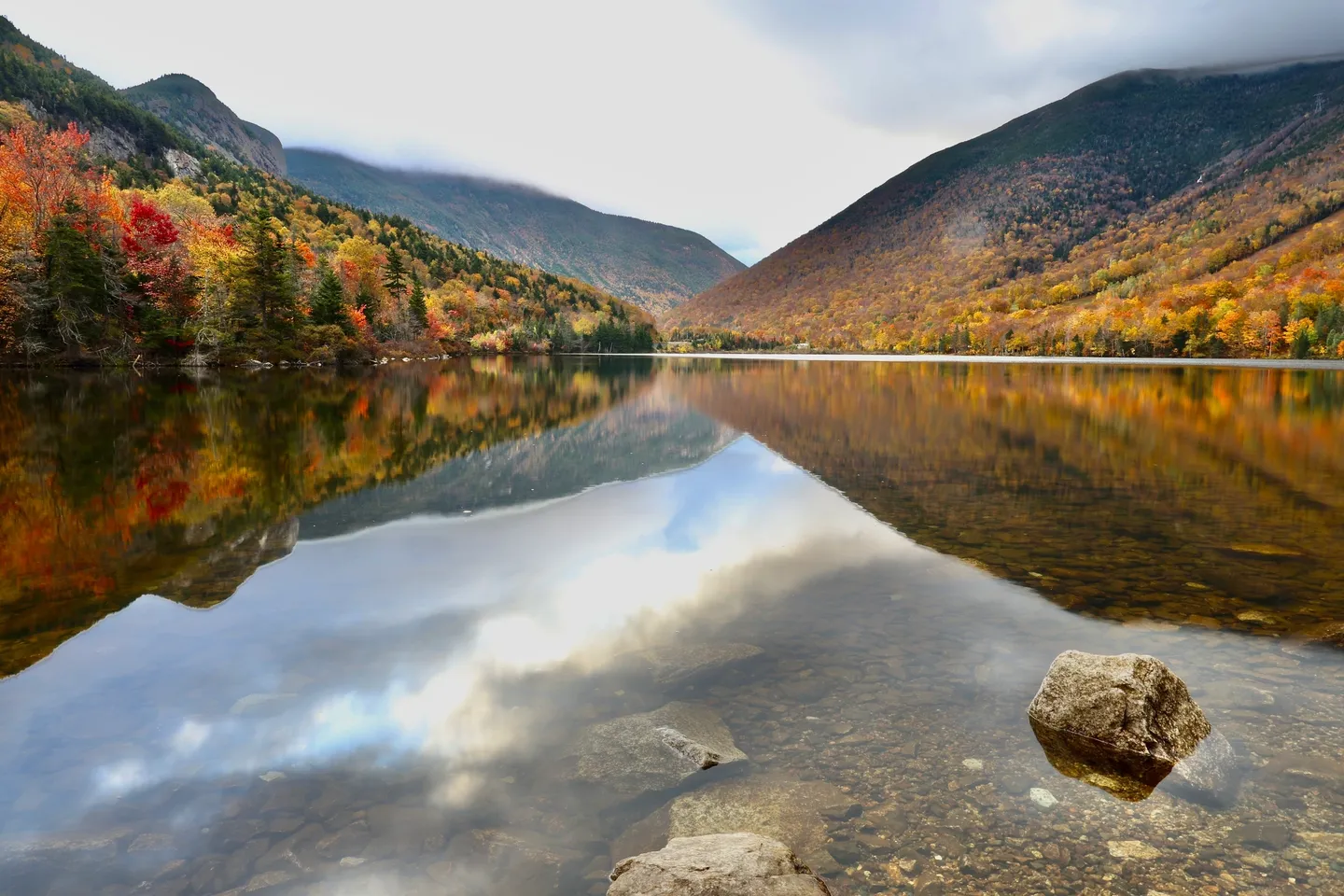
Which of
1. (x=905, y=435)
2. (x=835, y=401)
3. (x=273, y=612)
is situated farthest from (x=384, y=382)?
(x=273, y=612)

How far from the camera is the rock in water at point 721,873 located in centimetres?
383

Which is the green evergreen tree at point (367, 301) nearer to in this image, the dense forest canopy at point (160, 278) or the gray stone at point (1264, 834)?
the dense forest canopy at point (160, 278)

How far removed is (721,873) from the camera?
12.8 ft

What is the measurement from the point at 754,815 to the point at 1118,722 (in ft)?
11.7

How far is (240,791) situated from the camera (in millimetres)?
5621

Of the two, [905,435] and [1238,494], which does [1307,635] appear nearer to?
[1238,494]

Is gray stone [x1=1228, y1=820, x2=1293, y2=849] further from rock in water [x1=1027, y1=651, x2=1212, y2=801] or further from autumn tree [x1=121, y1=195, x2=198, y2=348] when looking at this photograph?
autumn tree [x1=121, y1=195, x2=198, y2=348]

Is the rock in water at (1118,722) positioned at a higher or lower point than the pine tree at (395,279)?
lower

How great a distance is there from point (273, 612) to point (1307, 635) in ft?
45.9

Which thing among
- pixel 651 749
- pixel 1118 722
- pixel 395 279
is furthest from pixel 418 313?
pixel 1118 722

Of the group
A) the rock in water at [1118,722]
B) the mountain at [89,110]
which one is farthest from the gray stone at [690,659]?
the mountain at [89,110]

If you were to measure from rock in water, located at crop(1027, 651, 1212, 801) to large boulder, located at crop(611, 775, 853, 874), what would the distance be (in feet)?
7.53

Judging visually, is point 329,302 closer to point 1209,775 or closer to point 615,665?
point 615,665

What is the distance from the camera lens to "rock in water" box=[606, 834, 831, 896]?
3834 millimetres
